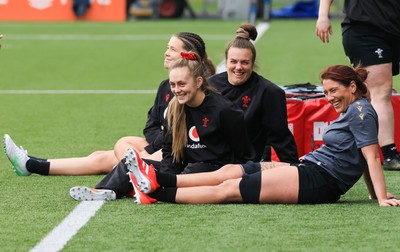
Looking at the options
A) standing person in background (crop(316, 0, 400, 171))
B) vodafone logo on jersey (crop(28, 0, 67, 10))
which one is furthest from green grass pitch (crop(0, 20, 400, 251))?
vodafone logo on jersey (crop(28, 0, 67, 10))

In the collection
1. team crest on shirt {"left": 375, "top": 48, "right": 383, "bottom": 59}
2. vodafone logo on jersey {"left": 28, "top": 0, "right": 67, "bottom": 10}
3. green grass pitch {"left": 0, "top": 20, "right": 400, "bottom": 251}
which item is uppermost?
team crest on shirt {"left": 375, "top": 48, "right": 383, "bottom": 59}

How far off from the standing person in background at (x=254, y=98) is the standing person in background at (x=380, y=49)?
1014mm

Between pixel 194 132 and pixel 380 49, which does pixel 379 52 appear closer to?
pixel 380 49

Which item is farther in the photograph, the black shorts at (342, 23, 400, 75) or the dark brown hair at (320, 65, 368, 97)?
the black shorts at (342, 23, 400, 75)

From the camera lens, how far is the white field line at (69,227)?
6.09 m

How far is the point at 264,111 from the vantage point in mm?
8055

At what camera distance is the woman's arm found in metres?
7.02

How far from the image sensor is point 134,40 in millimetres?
22531

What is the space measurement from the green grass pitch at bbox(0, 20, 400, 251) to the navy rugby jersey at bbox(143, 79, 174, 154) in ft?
1.57

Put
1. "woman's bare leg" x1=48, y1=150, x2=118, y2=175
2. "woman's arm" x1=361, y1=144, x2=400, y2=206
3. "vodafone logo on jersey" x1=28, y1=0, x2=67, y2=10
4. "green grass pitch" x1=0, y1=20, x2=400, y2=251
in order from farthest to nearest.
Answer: "vodafone logo on jersey" x1=28, y1=0, x2=67, y2=10, "woman's bare leg" x1=48, y1=150, x2=118, y2=175, "woman's arm" x1=361, y1=144, x2=400, y2=206, "green grass pitch" x1=0, y1=20, x2=400, y2=251

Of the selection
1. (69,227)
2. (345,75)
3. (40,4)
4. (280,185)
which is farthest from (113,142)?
(40,4)

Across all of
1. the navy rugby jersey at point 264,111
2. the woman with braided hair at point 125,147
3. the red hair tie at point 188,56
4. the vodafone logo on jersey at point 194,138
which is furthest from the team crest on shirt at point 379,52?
the vodafone logo on jersey at point 194,138

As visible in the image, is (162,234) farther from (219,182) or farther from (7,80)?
(7,80)

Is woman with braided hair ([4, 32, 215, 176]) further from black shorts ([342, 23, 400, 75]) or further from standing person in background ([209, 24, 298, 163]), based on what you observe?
black shorts ([342, 23, 400, 75])
